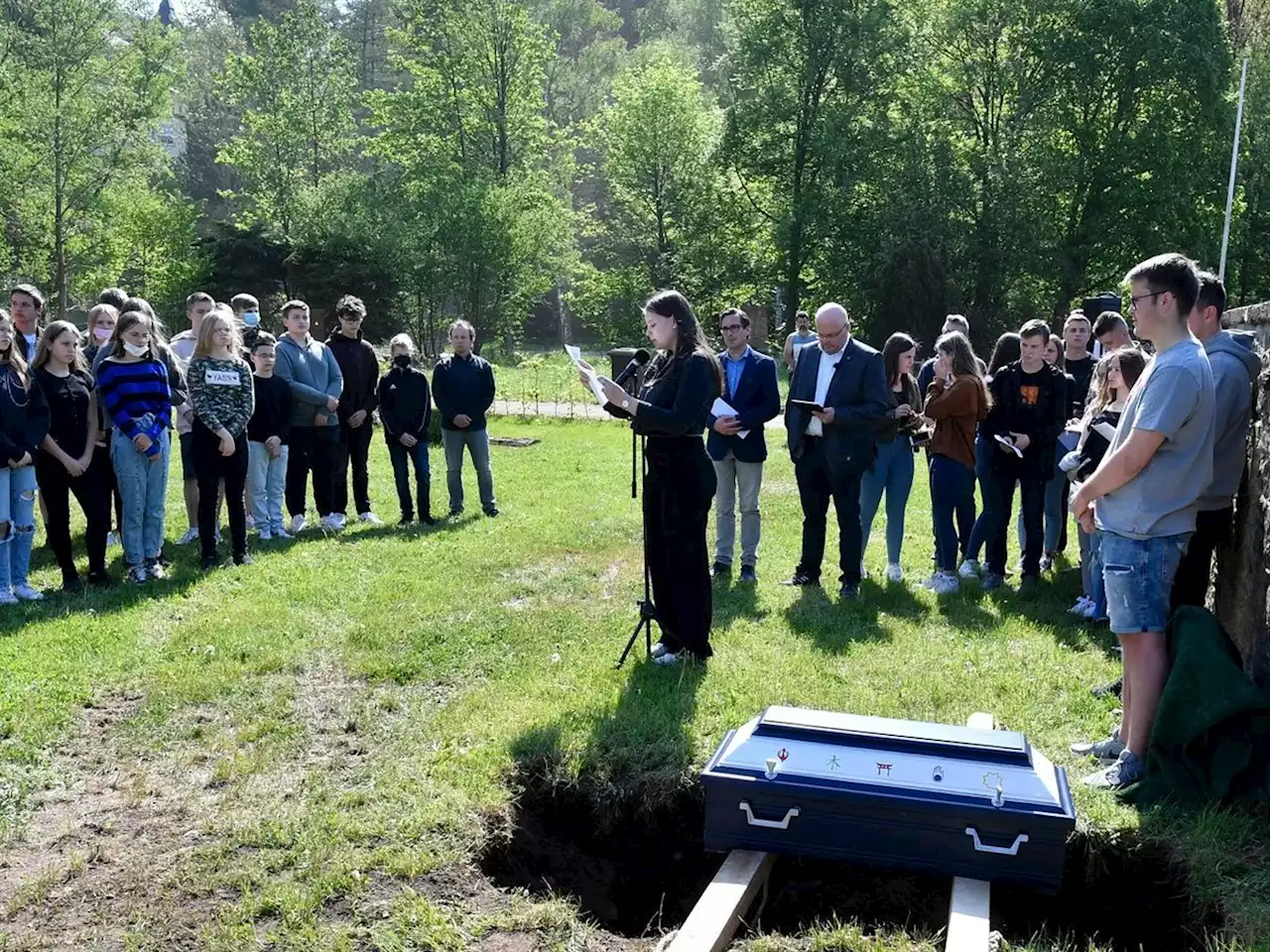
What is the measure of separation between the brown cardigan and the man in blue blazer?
1258mm

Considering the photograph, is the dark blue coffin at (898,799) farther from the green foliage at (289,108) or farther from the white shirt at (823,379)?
the green foliage at (289,108)

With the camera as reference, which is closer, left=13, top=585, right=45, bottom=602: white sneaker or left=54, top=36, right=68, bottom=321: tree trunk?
left=13, top=585, right=45, bottom=602: white sneaker

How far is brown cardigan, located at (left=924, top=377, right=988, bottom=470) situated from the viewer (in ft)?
26.1

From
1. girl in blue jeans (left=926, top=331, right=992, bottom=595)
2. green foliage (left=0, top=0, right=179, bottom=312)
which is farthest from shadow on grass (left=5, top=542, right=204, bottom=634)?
green foliage (left=0, top=0, right=179, bottom=312)

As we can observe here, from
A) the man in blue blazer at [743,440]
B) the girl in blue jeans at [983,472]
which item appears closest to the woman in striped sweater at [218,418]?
the man in blue blazer at [743,440]

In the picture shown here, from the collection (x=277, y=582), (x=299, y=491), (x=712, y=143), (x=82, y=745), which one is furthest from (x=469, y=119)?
(x=82, y=745)

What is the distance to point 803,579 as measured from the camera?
833 centimetres

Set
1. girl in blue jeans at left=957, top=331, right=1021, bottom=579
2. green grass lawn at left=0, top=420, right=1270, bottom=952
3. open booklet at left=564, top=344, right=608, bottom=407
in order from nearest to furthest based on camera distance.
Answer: green grass lawn at left=0, top=420, right=1270, bottom=952 < open booklet at left=564, top=344, right=608, bottom=407 < girl in blue jeans at left=957, top=331, right=1021, bottom=579

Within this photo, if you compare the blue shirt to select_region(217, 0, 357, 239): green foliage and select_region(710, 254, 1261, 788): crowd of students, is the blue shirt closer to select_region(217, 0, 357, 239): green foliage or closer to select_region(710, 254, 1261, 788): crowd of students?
select_region(710, 254, 1261, 788): crowd of students

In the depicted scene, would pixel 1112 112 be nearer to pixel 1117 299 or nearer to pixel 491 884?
pixel 1117 299

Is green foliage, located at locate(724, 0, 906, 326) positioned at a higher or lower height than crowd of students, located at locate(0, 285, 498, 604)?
higher

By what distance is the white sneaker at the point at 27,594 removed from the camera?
7.51 meters

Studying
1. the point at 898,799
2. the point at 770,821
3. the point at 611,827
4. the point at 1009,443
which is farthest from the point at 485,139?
the point at 898,799

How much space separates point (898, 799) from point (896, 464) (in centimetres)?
481
